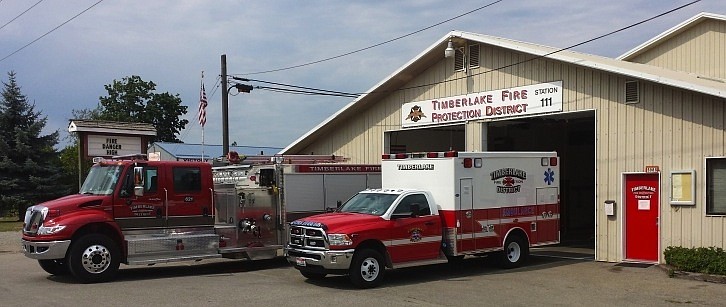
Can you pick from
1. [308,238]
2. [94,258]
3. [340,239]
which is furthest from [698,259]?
[94,258]

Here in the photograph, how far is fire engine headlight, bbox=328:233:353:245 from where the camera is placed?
488 inches

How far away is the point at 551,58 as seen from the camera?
17.0 metres

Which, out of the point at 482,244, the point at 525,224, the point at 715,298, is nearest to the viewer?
the point at 715,298

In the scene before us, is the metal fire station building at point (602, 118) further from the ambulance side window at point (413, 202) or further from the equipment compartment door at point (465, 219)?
the ambulance side window at point (413, 202)

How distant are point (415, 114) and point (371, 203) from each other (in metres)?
7.58

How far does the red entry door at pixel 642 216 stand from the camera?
1537 centimetres

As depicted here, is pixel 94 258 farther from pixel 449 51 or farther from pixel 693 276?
pixel 693 276

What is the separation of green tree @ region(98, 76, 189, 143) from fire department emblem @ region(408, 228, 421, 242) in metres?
67.3

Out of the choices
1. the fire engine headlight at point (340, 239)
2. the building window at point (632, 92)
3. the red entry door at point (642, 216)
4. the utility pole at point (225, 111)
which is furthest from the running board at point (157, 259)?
the utility pole at point (225, 111)

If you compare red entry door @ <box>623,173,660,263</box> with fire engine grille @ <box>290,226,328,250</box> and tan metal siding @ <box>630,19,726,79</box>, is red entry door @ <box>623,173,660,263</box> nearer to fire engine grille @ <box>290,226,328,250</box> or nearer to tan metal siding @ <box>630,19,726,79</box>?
fire engine grille @ <box>290,226,328,250</box>

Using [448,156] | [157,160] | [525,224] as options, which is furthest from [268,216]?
[525,224]

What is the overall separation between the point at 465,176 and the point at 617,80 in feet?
15.2

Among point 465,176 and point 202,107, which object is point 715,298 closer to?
point 465,176

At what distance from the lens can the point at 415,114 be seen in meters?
21.2
